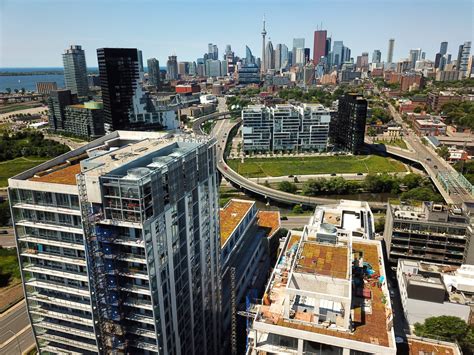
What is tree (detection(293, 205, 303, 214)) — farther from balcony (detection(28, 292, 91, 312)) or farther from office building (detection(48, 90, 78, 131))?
office building (detection(48, 90, 78, 131))

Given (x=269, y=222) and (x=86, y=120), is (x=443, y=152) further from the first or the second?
(x=86, y=120)

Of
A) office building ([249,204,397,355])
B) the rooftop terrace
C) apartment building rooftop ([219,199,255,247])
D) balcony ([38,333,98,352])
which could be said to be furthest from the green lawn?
balcony ([38,333,98,352])

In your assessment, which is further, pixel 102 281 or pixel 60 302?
pixel 60 302

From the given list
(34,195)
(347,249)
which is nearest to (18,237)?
(34,195)

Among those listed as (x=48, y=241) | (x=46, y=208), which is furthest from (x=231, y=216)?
(x=46, y=208)

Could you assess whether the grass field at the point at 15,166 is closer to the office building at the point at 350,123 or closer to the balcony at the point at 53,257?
the balcony at the point at 53,257

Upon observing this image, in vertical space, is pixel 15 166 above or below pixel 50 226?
below

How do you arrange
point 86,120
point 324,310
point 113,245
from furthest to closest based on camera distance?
point 86,120 < point 113,245 < point 324,310

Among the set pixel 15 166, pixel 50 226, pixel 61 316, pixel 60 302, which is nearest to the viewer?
pixel 50 226

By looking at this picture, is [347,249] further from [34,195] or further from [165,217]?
[34,195]
